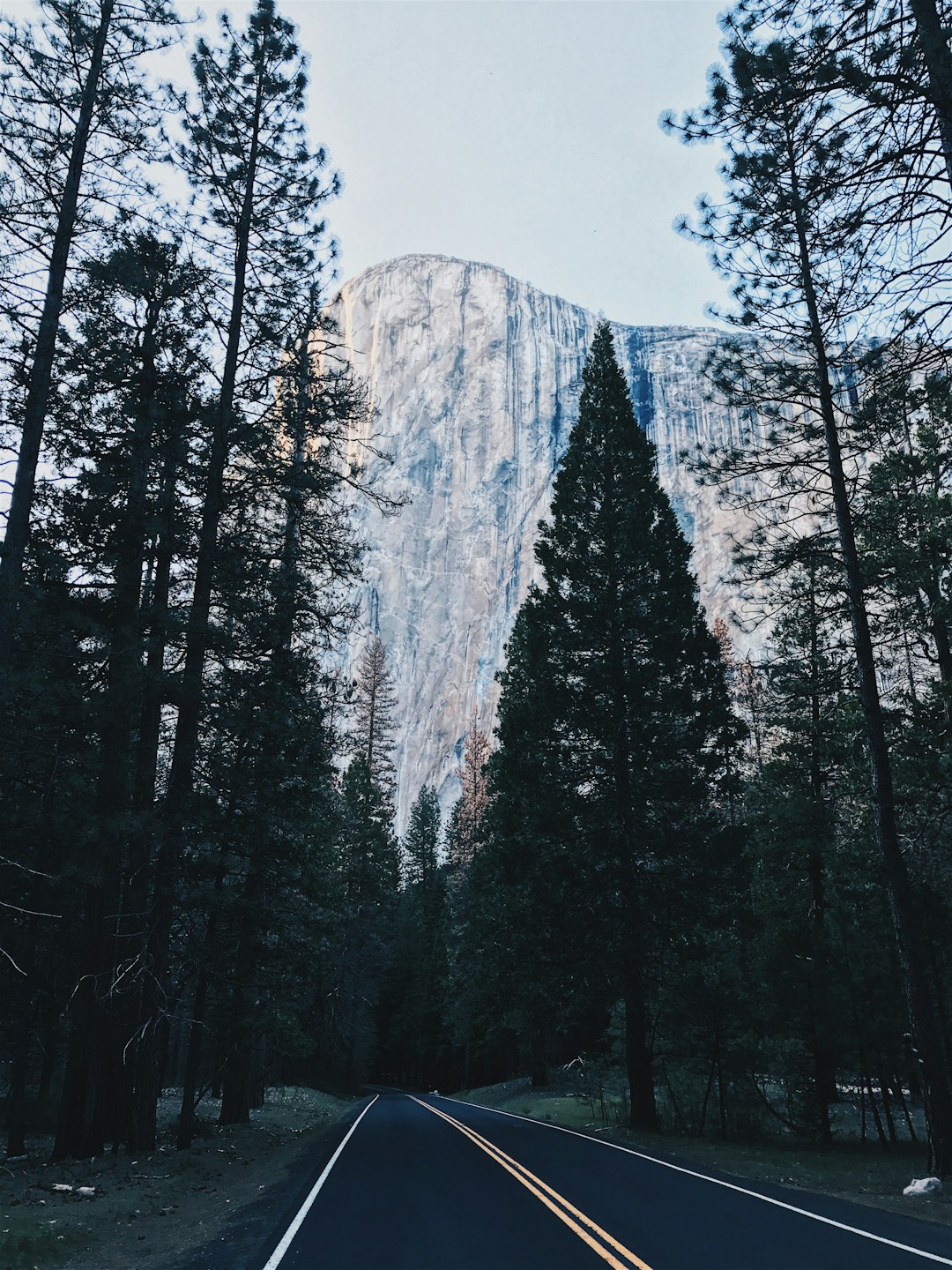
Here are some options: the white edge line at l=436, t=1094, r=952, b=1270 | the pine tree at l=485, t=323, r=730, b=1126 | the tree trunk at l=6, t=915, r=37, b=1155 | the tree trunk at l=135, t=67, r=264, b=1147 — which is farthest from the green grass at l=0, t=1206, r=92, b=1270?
the pine tree at l=485, t=323, r=730, b=1126

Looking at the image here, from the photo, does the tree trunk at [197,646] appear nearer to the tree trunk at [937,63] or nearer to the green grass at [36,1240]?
the green grass at [36,1240]

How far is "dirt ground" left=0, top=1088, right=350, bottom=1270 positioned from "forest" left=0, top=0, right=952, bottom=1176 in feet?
3.49

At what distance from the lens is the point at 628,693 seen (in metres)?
20.8

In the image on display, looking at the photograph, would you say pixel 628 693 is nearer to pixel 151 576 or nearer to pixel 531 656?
pixel 531 656

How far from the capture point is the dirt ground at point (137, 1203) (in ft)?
24.7

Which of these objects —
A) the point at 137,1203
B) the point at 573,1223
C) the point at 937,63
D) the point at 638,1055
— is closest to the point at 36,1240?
the point at 137,1203

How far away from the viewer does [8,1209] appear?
9039 millimetres

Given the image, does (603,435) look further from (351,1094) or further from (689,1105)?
(351,1094)

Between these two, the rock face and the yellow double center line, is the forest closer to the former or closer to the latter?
the yellow double center line

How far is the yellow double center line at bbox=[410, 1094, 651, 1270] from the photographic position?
6668 millimetres

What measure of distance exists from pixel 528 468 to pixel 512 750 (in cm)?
13136

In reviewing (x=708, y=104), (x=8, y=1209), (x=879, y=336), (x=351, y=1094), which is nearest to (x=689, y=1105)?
(x=8, y=1209)

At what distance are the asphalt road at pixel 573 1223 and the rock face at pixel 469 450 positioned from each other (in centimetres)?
10143

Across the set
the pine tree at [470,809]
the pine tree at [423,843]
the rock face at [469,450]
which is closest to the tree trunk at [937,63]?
the pine tree at [470,809]
